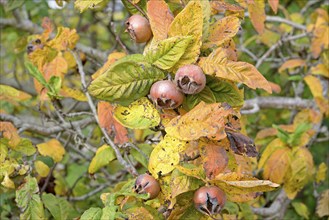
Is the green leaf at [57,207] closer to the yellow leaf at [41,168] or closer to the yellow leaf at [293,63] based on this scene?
the yellow leaf at [41,168]

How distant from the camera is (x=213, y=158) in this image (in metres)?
1.15

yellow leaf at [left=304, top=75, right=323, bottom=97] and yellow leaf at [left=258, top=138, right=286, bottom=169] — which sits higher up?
yellow leaf at [left=304, top=75, right=323, bottom=97]

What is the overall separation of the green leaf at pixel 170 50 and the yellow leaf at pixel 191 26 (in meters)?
0.02

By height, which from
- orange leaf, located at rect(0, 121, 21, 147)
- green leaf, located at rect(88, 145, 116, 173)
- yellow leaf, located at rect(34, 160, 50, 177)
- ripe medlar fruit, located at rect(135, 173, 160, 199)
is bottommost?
yellow leaf, located at rect(34, 160, 50, 177)

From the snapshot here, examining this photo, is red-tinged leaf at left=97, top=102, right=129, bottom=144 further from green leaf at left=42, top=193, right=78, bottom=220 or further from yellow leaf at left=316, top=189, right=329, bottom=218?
yellow leaf at left=316, top=189, right=329, bottom=218

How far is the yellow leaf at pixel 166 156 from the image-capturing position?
116cm

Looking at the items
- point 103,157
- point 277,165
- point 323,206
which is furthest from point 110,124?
point 323,206

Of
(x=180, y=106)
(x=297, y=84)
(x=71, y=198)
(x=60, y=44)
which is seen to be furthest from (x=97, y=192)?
(x=297, y=84)

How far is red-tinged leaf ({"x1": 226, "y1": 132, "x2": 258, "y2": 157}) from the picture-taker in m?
1.16

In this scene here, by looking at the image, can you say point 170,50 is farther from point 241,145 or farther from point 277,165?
point 277,165

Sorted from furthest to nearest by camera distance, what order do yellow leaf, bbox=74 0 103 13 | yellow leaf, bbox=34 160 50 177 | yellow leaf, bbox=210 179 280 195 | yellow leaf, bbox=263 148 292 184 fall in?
yellow leaf, bbox=263 148 292 184 < yellow leaf, bbox=34 160 50 177 < yellow leaf, bbox=74 0 103 13 < yellow leaf, bbox=210 179 280 195

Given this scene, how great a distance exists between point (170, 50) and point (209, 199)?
1.00 feet

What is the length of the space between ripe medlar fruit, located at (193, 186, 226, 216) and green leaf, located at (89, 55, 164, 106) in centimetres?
24

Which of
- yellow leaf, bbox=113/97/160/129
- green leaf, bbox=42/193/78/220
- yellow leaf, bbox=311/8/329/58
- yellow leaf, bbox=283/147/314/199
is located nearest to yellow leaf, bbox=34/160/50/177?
green leaf, bbox=42/193/78/220
